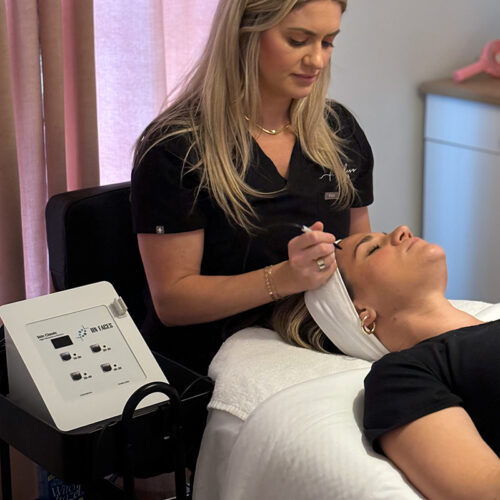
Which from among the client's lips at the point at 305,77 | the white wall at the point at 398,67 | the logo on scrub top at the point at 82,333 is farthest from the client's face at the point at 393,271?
Result: the white wall at the point at 398,67

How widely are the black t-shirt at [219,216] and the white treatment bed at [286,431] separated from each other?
0.16 m

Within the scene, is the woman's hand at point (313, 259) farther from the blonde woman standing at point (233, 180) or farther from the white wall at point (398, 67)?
the white wall at point (398, 67)

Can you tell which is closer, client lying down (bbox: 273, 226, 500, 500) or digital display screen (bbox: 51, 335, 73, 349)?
Result: client lying down (bbox: 273, 226, 500, 500)

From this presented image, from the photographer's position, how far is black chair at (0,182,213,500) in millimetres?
1433

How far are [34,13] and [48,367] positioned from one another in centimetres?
82

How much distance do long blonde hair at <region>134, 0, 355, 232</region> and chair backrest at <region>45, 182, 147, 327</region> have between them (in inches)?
5.2

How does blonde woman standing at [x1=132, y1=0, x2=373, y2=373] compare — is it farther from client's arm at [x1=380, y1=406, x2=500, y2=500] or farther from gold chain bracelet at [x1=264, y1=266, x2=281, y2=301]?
client's arm at [x1=380, y1=406, x2=500, y2=500]

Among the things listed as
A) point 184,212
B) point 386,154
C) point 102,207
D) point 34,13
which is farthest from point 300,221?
point 386,154

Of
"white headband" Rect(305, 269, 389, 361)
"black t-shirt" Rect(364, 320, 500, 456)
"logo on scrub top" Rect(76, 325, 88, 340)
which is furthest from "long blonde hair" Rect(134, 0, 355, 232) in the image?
"black t-shirt" Rect(364, 320, 500, 456)

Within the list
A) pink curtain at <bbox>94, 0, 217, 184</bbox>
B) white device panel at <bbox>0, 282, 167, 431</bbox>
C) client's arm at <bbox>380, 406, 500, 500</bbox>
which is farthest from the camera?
pink curtain at <bbox>94, 0, 217, 184</bbox>

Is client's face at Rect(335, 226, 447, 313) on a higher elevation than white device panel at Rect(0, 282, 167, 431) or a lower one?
higher

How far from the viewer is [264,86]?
1.85m

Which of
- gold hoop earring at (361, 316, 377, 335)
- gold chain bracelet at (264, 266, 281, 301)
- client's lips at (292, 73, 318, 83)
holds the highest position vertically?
client's lips at (292, 73, 318, 83)

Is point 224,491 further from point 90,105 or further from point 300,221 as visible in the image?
point 90,105
